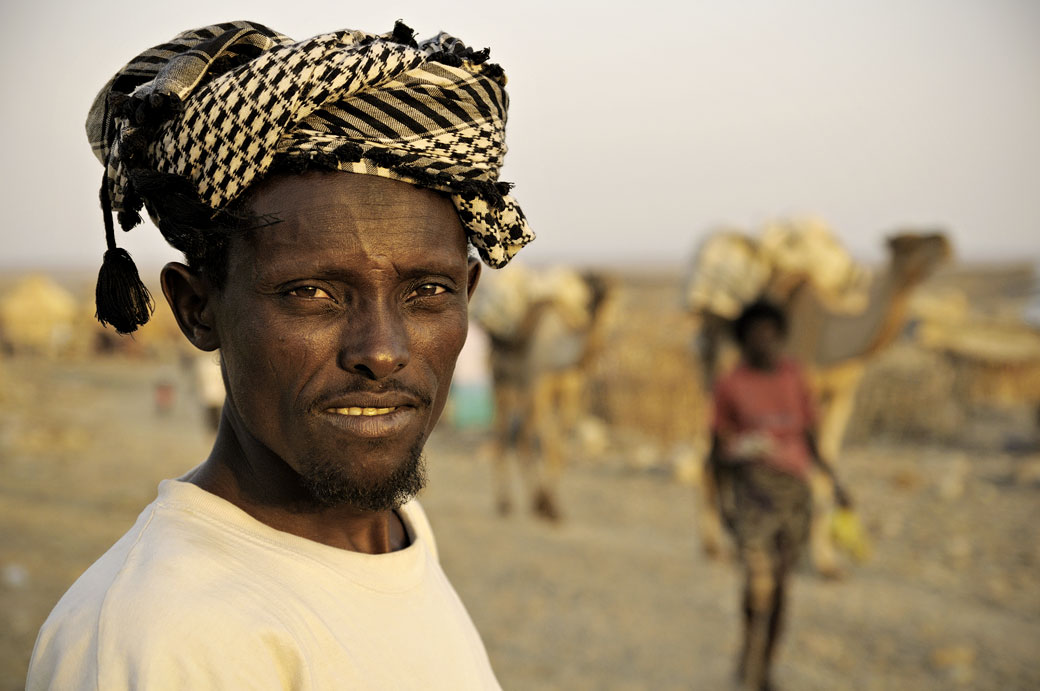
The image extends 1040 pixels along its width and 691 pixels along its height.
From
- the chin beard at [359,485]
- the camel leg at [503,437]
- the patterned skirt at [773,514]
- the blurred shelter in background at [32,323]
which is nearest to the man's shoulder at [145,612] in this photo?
the chin beard at [359,485]

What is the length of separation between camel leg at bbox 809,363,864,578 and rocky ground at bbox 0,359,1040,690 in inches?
9.0

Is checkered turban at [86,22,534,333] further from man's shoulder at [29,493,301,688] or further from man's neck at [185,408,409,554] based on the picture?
man's shoulder at [29,493,301,688]

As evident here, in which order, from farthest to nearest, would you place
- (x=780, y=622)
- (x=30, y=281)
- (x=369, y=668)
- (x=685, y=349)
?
(x=30, y=281), (x=685, y=349), (x=780, y=622), (x=369, y=668)

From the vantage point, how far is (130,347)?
26359 millimetres

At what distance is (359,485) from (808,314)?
304 inches

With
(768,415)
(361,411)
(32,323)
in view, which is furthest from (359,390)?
(32,323)

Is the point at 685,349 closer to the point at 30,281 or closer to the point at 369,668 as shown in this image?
the point at 369,668

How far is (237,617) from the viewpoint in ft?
3.72

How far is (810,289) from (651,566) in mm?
3082

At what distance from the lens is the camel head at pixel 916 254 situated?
739cm

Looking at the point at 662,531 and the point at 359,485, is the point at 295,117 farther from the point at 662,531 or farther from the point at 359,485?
the point at 662,531

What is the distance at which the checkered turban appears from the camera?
1.29m

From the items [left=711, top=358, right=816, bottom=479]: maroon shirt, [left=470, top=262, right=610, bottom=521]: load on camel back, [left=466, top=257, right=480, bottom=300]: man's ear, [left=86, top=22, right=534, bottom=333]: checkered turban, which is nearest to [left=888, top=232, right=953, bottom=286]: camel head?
[left=711, top=358, right=816, bottom=479]: maroon shirt

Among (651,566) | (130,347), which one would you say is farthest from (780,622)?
(130,347)
